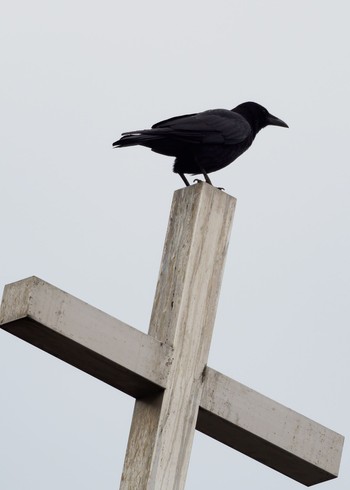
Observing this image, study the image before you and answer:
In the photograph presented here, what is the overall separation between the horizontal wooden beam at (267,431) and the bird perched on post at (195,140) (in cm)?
141

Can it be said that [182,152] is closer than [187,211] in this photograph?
No

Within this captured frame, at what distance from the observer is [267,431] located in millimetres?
3822

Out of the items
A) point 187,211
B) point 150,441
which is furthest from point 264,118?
point 150,441

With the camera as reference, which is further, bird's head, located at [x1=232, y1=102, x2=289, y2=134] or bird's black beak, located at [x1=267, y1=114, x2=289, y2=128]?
bird's black beak, located at [x1=267, y1=114, x2=289, y2=128]

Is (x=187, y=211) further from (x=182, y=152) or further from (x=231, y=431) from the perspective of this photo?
(x=182, y=152)

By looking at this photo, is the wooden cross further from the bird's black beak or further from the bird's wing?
the bird's black beak

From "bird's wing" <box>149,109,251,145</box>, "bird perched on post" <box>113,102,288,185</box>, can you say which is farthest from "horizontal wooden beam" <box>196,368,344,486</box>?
"bird's wing" <box>149,109,251,145</box>

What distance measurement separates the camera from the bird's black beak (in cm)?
696

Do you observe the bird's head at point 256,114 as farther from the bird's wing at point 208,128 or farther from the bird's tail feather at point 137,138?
the bird's tail feather at point 137,138

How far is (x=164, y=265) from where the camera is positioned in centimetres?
376

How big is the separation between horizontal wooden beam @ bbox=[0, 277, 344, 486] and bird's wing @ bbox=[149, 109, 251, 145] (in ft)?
5.13

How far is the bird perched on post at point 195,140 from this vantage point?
501cm

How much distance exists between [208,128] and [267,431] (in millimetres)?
1821

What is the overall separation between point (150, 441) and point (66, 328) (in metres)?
0.43
